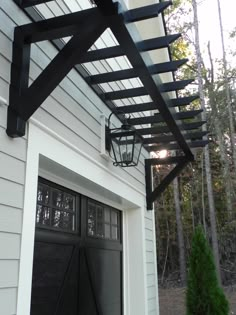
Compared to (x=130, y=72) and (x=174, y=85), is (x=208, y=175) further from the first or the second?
(x=130, y=72)

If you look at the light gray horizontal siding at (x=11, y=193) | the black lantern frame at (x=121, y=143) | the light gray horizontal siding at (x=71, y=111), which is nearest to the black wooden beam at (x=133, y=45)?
the black lantern frame at (x=121, y=143)

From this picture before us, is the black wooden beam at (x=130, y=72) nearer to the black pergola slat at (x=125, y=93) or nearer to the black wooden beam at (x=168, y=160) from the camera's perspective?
the black pergola slat at (x=125, y=93)

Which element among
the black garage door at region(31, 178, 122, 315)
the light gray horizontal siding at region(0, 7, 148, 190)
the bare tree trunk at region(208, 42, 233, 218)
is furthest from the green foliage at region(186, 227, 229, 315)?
the bare tree trunk at region(208, 42, 233, 218)

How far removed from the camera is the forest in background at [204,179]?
11555 mm

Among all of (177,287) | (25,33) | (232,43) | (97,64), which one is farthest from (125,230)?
(232,43)

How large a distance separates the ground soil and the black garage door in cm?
489

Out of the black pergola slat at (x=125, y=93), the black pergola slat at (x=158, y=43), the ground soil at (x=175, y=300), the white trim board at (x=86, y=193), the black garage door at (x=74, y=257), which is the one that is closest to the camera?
the white trim board at (x=86, y=193)

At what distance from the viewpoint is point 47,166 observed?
Answer: 2424 mm

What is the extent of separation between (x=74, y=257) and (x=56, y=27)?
1.73 m

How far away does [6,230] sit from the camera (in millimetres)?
1826

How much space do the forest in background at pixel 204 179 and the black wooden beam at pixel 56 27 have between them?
9.79 m

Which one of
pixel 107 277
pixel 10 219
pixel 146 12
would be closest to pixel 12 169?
pixel 10 219

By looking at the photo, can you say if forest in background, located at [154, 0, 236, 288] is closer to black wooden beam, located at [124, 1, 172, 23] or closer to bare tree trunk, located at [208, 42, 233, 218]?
bare tree trunk, located at [208, 42, 233, 218]

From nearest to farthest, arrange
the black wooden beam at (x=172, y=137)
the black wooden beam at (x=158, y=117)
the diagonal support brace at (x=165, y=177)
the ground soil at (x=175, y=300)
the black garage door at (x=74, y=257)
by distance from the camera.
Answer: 1. the black garage door at (x=74, y=257)
2. the black wooden beam at (x=158, y=117)
3. the black wooden beam at (x=172, y=137)
4. the diagonal support brace at (x=165, y=177)
5. the ground soil at (x=175, y=300)
